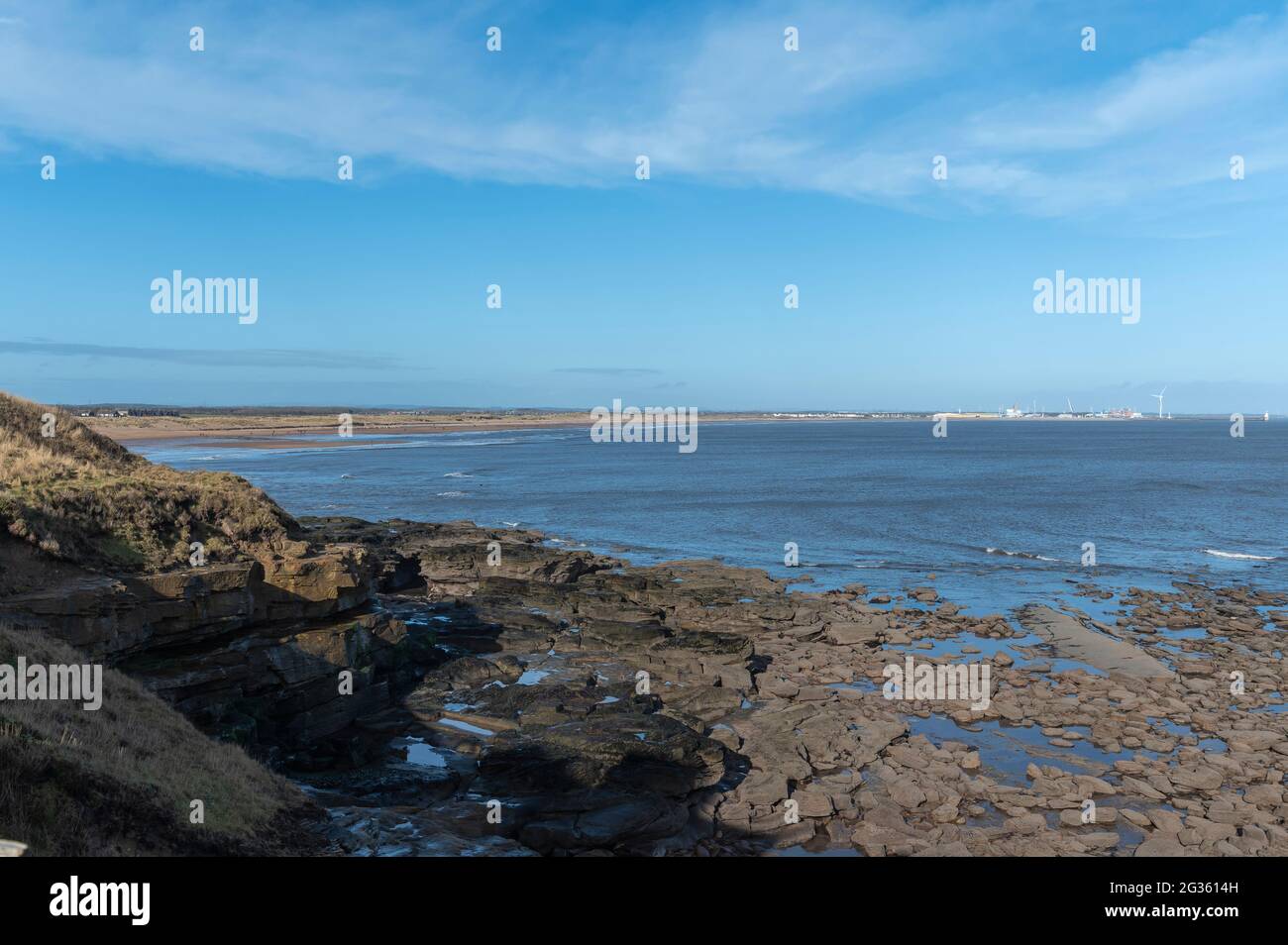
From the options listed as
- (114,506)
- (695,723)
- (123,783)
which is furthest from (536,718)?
(114,506)

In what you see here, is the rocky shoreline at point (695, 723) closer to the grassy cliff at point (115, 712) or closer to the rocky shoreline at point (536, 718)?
the rocky shoreline at point (536, 718)

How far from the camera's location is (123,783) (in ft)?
40.0

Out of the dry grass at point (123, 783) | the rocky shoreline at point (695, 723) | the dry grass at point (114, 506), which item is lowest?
the rocky shoreline at point (695, 723)

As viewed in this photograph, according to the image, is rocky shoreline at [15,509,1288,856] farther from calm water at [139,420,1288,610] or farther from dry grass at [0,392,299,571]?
calm water at [139,420,1288,610]

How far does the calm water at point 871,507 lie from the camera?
47.4m

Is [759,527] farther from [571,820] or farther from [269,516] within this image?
[571,820]

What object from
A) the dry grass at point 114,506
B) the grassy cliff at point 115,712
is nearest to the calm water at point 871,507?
the dry grass at point 114,506

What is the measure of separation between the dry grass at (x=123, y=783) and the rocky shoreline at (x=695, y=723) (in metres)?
1.48

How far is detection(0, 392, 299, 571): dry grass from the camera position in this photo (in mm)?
20609

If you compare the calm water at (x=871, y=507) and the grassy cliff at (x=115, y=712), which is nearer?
the grassy cliff at (x=115, y=712)

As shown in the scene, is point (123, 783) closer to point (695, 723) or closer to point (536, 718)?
point (536, 718)

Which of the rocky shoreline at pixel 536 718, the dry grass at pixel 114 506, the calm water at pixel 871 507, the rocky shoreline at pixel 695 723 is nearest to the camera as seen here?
the rocky shoreline at pixel 536 718
